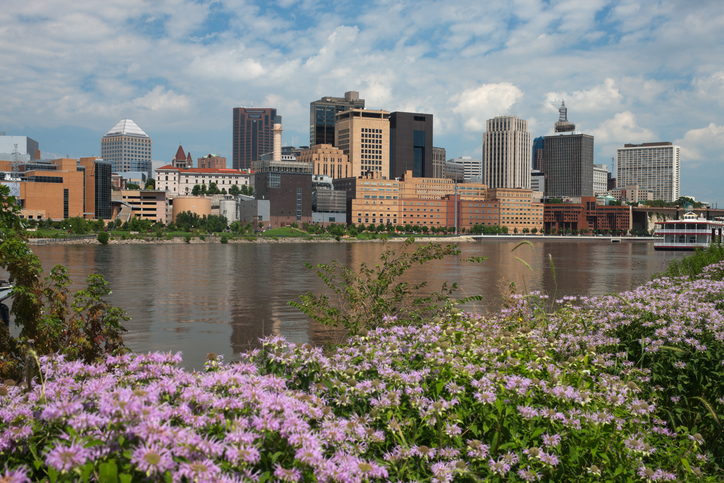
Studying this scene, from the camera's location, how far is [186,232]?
12800 cm

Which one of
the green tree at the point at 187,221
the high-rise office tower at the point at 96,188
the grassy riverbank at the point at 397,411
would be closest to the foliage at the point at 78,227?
the green tree at the point at 187,221

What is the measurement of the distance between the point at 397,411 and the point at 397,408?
57mm

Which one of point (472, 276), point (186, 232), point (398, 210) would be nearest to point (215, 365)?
point (472, 276)

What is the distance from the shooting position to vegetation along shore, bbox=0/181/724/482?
2234 millimetres

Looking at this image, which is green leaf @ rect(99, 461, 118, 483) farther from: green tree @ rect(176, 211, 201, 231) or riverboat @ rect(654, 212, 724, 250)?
green tree @ rect(176, 211, 201, 231)

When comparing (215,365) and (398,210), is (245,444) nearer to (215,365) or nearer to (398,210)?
(215,365)

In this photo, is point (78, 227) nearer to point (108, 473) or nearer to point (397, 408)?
point (397, 408)

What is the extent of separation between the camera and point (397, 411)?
330cm

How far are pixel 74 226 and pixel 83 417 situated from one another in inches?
4580

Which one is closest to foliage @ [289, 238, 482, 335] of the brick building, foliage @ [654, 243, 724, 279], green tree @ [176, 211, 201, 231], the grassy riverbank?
the grassy riverbank

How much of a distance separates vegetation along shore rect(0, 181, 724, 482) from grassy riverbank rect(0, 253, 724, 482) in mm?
11

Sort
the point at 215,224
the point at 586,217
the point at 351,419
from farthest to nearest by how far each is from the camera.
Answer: the point at 586,217 < the point at 215,224 < the point at 351,419

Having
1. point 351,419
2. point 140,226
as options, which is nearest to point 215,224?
point 140,226

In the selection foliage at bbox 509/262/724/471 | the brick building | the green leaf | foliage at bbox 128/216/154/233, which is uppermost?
the brick building
